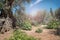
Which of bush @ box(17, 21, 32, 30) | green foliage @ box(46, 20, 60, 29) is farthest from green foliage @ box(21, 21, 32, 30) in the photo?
green foliage @ box(46, 20, 60, 29)

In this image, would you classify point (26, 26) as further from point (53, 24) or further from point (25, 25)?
point (53, 24)

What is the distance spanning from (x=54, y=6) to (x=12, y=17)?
2.31 metres

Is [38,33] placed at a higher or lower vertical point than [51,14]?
lower

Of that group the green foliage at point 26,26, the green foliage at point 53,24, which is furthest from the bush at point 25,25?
the green foliage at point 53,24

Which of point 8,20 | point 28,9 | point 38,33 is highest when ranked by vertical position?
point 28,9

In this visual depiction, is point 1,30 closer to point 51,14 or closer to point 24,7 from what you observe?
point 24,7

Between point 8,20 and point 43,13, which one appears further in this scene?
point 43,13

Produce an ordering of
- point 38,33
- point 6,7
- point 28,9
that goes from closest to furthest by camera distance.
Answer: point 38,33 → point 6,7 → point 28,9

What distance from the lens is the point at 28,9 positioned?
851 cm

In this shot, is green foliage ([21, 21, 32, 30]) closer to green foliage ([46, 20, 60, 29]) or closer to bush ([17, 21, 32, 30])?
bush ([17, 21, 32, 30])

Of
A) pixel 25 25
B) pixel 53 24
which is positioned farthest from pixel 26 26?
pixel 53 24

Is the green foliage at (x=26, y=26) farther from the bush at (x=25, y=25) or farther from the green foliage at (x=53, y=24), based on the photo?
the green foliage at (x=53, y=24)

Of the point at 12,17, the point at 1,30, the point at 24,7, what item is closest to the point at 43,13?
the point at 24,7

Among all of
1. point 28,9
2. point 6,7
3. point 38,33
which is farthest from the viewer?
point 28,9
